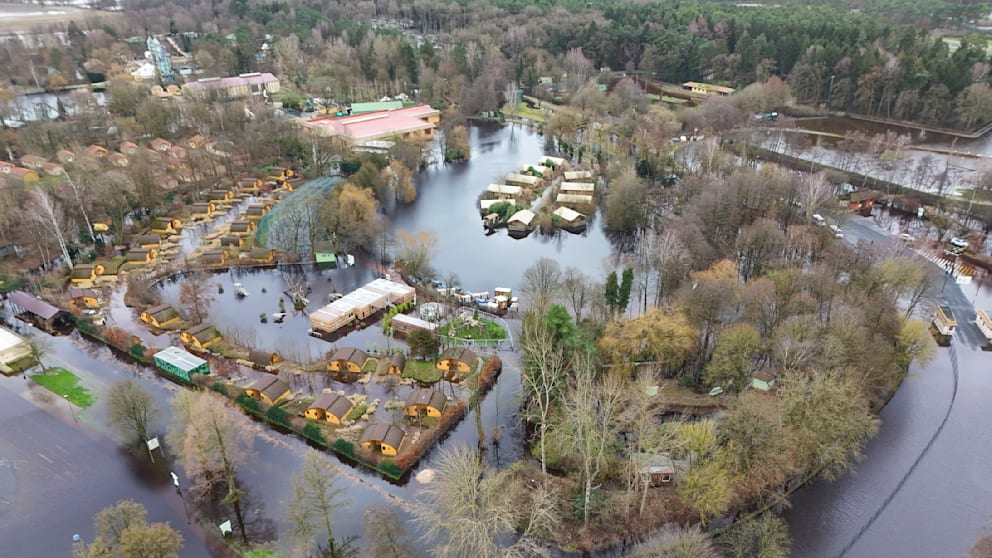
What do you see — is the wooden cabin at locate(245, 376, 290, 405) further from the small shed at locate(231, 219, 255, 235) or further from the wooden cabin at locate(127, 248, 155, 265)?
the small shed at locate(231, 219, 255, 235)

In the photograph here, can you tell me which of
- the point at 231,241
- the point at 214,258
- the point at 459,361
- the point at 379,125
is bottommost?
the point at 459,361

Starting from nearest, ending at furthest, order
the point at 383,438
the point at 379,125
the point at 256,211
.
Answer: the point at 383,438, the point at 256,211, the point at 379,125

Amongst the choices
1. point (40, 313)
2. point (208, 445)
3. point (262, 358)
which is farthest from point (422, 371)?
point (40, 313)

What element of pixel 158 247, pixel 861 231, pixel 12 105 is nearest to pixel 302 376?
pixel 158 247

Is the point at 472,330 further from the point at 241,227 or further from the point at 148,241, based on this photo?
the point at 148,241

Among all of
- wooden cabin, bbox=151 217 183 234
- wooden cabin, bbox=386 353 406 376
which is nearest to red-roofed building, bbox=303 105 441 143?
wooden cabin, bbox=151 217 183 234

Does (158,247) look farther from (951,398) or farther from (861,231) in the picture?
(861,231)

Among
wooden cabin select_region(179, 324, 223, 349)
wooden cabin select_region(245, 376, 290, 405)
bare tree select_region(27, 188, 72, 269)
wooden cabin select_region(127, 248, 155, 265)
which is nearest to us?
wooden cabin select_region(245, 376, 290, 405)
